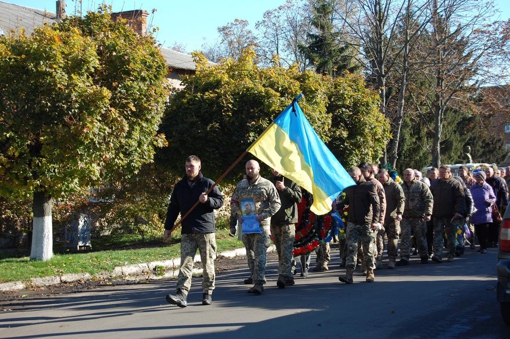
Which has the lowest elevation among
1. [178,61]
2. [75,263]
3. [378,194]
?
[75,263]

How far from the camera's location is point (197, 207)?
9.16 metres

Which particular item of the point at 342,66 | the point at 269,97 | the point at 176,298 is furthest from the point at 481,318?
the point at 342,66

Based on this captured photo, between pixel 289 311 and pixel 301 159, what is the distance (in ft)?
7.89

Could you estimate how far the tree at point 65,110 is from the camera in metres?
12.5

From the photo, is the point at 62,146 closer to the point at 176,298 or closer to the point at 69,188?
the point at 69,188

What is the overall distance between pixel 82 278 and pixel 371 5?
21.2 m

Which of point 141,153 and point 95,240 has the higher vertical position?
point 141,153

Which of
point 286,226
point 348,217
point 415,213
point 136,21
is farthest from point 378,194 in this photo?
point 136,21

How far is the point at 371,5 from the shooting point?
29.5 m

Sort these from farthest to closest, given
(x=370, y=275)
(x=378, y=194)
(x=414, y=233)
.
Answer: (x=414, y=233), (x=378, y=194), (x=370, y=275)

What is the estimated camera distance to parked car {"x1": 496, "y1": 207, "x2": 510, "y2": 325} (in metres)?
7.16

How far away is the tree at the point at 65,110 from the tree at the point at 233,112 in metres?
3.94

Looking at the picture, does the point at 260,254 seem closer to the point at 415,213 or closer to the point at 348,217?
the point at 348,217

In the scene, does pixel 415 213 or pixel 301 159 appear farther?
pixel 415 213
